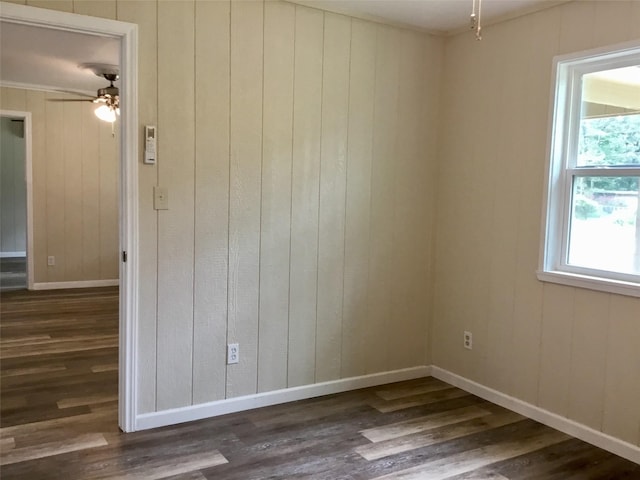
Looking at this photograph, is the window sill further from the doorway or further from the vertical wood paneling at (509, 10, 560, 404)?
the doorway

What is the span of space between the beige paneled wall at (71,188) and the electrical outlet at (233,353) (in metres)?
4.62

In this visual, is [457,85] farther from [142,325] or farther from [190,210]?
[142,325]

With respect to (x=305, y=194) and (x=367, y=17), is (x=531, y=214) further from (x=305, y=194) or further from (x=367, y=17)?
(x=367, y=17)

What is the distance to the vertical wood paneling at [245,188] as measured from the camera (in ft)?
10.2

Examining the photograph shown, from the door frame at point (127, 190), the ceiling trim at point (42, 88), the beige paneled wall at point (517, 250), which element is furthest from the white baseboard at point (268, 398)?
the ceiling trim at point (42, 88)

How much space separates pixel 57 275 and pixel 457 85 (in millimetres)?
5579

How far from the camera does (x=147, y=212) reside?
2.92 m

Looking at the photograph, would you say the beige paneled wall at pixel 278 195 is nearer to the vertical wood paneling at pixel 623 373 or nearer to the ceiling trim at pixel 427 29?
the ceiling trim at pixel 427 29

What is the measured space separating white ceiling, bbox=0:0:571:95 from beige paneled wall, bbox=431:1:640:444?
19cm

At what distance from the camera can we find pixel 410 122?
3.76m

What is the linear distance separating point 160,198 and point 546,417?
250 centimetres

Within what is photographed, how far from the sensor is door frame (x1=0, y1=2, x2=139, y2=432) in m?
Result: 2.72

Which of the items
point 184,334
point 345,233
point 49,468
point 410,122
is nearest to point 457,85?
point 410,122

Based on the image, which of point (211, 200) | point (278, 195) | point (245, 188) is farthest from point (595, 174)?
point (211, 200)
